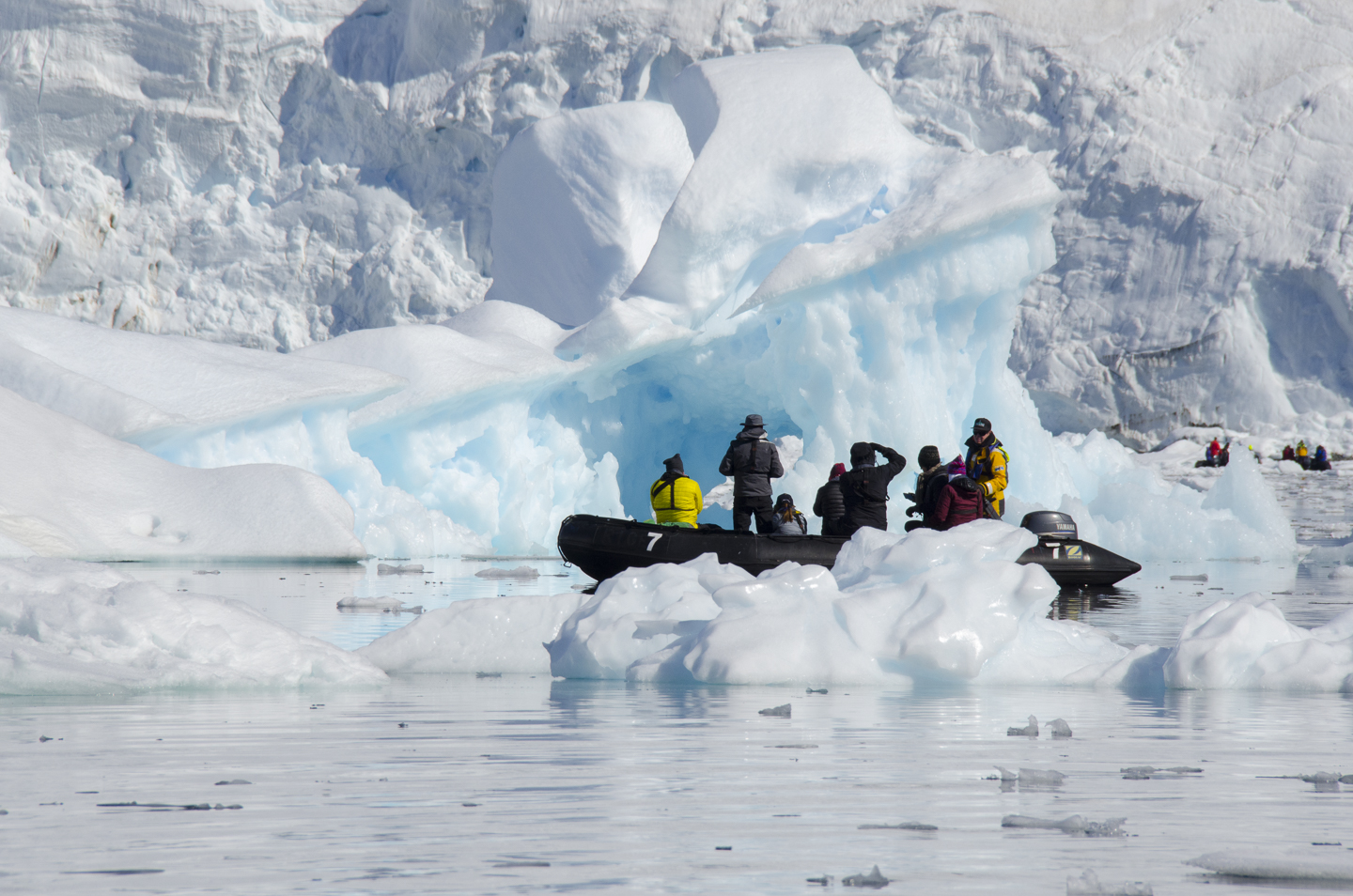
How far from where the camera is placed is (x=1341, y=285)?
27859 millimetres

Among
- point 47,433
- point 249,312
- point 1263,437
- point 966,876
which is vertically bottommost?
point 966,876

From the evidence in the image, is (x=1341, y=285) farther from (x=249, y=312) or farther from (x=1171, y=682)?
(x=1171, y=682)

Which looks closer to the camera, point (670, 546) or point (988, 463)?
point (670, 546)

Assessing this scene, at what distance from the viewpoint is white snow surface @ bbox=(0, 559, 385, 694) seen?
504cm

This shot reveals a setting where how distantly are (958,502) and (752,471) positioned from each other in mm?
1902

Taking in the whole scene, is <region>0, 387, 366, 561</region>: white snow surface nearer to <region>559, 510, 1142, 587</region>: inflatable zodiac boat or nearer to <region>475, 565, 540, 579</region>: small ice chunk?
<region>475, 565, 540, 579</region>: small ice chunk

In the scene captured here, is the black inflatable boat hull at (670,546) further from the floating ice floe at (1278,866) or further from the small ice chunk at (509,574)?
the floating ice floe at (1278,866)

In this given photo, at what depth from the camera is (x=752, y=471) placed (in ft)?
36.6

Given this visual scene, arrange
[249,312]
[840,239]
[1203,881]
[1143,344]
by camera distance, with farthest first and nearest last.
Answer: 1. [1143,344]
2. [249,312]
3. [840,239]
4. [1203,881]

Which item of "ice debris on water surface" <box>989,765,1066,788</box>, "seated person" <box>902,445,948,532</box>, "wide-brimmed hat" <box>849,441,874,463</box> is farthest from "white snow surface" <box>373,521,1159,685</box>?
"wide-brimmed hat" <box>849,441,874,463</box>

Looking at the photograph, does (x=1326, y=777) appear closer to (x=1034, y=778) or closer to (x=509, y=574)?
(x=1034, y=778)

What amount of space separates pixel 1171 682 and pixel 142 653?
407cm

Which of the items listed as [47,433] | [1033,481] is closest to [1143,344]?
[1033,481]

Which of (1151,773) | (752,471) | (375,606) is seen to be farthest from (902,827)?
(752,471)
